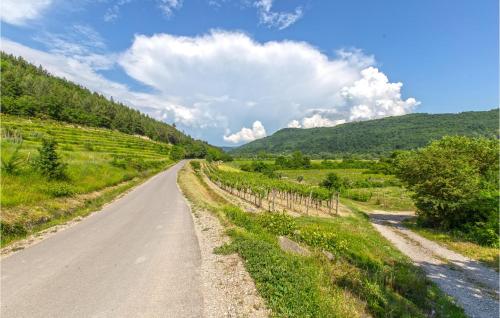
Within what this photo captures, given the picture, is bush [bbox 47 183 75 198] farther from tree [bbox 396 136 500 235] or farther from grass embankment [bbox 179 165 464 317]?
tree [bbox 396 136 500 235]

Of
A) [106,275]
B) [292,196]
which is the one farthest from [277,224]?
[292,196]

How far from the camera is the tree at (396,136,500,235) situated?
67.4 ft

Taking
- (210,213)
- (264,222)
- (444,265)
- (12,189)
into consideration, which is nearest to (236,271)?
(264,222)

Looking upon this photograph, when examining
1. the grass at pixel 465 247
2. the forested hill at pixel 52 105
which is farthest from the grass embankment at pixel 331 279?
the forested hill at pixel 52 105

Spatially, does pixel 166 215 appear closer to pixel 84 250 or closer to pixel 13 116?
pixel 84 250

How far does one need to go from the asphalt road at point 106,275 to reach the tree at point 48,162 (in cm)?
1080

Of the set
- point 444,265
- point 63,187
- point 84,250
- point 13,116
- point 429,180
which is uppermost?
point 13,116

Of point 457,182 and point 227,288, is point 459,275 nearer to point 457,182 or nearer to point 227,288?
point 457,182

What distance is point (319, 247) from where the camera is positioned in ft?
42.4

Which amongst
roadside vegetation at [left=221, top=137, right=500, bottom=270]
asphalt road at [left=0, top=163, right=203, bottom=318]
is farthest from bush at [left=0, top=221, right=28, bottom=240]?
roadside vegetation at [left=221, top=137, right=500, bottom=270]

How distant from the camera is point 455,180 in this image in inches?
870

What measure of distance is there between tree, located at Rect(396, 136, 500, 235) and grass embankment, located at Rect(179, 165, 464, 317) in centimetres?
972

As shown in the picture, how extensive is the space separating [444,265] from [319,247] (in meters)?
8.07

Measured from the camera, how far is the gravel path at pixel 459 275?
10.5m
